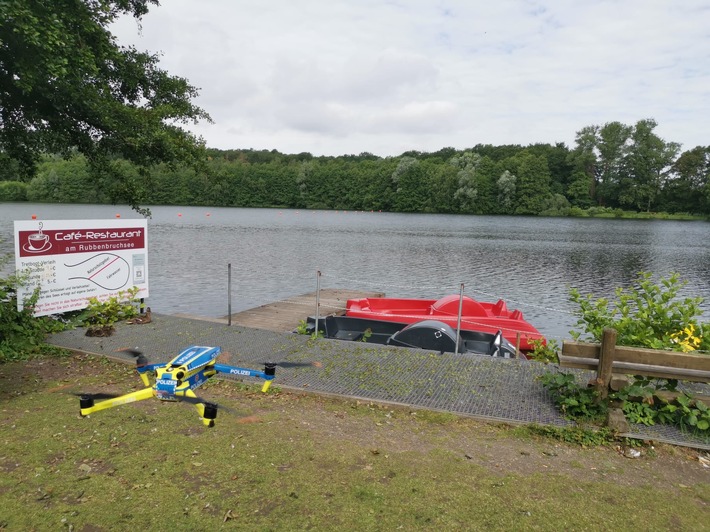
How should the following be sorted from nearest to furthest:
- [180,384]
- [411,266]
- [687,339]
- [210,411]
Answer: [210,411], [180,384], [687,339], [411,266]

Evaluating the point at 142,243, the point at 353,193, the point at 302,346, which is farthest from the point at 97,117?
the point at 353,193

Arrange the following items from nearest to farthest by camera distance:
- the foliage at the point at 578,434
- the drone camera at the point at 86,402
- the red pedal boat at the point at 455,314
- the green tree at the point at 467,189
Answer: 1. the drone camera at the point at 86,402
2. the foliage at the point at 578,434
3. the red pedal boat at the point at 455,314
4. the green tree at the point at 467,189

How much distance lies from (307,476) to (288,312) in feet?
35.2

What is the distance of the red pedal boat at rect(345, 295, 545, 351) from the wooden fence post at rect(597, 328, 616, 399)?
19.9 feet

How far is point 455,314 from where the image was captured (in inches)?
543

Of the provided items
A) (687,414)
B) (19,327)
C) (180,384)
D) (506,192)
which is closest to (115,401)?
(180,384)

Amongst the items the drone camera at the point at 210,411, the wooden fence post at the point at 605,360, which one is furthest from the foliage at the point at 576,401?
the drone camera at the point at 210,411

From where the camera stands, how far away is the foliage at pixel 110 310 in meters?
10.4

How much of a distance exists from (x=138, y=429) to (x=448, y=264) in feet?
99.2

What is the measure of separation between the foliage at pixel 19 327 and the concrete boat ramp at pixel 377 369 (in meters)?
0.29

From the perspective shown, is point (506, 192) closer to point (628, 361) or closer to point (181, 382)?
point (628, 361)

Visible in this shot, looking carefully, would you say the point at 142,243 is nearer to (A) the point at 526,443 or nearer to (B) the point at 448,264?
(A) the point at 526,443

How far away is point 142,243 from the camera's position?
11805mm

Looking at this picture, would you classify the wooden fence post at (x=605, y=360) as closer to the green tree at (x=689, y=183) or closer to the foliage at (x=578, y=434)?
the foliage at (x=578, y=434)
